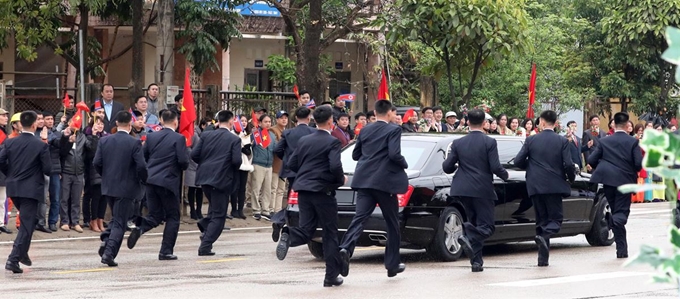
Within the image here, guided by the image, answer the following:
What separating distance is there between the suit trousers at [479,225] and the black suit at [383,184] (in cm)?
107

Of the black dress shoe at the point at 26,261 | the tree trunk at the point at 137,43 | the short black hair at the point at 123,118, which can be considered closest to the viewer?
the black dress shoe at the point at 26,261

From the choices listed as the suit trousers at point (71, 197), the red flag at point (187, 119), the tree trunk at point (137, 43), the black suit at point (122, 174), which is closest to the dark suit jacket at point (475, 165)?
the black suit at point (122, 174)

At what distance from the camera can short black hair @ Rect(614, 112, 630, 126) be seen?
1337 cm

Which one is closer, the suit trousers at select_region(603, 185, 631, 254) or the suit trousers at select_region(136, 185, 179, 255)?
the suit trousers at select_region(603, 185, 631, 254)

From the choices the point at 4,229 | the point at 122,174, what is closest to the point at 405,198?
the point at 122,174

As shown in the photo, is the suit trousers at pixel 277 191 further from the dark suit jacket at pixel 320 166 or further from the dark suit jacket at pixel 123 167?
the dark suit jacket at pixel 320 166

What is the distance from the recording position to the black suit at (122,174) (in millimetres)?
12906

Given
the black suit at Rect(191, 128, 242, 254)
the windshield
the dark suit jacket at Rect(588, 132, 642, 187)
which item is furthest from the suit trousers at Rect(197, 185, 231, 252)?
the dark suit jacket at Rect(588, 132, 642, 187)

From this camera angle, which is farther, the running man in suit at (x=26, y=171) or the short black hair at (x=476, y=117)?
the running man in suit at (x=26, y=171)

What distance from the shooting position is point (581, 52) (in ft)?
111

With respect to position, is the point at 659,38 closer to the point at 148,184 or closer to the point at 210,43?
the point at 210,43

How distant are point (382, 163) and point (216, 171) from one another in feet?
10.5

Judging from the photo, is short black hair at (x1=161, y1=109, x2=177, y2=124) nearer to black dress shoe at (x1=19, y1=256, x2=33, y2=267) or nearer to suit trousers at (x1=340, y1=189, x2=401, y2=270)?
black dress shoe at (x1=19, y1=256, x2=33, y2=267)

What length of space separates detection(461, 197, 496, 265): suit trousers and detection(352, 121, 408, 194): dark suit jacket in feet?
3.58
